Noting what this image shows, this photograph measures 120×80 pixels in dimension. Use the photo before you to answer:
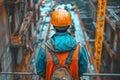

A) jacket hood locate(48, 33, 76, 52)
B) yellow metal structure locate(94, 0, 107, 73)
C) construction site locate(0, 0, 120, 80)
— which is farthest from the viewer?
yellow metal structure locate(94, 0, 107, 73)

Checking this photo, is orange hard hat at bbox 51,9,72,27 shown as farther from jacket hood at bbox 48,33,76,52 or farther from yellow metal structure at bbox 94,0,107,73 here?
yellow metal structure at bbox 94,0,107,73

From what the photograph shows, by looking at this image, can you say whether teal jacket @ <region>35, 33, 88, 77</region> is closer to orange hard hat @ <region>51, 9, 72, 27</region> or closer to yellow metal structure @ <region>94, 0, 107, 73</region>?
orange hard hat @ <region>51, 9, 72, 27</region>

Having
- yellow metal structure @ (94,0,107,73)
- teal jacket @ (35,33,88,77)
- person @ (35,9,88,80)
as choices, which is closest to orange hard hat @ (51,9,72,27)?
person @ (35,9,88,80)

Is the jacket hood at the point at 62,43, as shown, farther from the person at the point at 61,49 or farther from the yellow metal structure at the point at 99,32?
the yellow metal structure at the point at 99,32

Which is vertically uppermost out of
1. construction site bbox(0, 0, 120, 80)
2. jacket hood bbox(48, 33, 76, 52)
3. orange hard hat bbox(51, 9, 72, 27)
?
orange hard hat bbox(51, 9, 72, 27)

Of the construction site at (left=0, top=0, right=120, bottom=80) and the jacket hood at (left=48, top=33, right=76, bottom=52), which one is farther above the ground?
the jacket hood at (left=48, top=33, right=76, bottom=52)

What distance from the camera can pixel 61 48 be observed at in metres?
4.21

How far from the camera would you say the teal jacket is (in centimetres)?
422

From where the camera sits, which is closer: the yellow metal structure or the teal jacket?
the teal jacket

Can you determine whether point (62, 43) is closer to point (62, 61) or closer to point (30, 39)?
point (62, 61)

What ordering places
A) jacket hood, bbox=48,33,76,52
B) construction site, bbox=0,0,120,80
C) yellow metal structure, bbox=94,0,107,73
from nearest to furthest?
jacket hood, bbox=48,33,76,52, construction site, bbox=0,0,120,80, yellow metal structure, bbox=94,0,107,73

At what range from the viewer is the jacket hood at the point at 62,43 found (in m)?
4.21

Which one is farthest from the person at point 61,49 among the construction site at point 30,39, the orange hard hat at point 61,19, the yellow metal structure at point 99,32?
the yellow metal structure at point 99,32

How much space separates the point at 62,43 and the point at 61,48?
0.08 m
